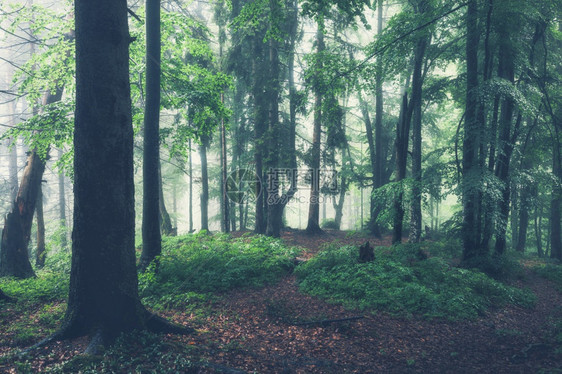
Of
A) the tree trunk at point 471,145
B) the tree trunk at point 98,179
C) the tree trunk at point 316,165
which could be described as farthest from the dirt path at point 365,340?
the tree trunk at point 316,165

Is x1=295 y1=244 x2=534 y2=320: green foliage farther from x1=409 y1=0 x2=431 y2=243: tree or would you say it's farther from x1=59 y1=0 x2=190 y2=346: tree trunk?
x1=59 y1=0 x2=190 y2=346: tree trunk

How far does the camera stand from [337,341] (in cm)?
539

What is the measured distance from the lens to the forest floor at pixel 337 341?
432cm

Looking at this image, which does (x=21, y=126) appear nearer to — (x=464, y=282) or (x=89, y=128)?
(x=89, y=128)

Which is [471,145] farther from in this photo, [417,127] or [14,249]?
[14,249]

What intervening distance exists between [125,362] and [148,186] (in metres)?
5.40

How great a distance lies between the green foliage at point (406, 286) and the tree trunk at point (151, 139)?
14.7 ft

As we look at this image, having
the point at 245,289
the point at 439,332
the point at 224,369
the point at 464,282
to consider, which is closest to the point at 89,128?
the point at 224,369

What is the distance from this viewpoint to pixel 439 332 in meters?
5.82

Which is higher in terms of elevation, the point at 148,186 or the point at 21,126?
the point at 21,126

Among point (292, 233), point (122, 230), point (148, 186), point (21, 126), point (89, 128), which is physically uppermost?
point (21, 126)

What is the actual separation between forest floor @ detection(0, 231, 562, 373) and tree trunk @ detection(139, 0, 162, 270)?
2.74 m

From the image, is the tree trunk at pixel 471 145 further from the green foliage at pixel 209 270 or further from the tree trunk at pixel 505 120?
the green foliage at pixel 209 270

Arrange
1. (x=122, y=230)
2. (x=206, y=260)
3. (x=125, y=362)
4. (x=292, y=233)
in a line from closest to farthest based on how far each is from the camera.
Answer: (x=125, y=362)
(x=122, y=230)
(x=206, y=260)
(x=292, y=233)
